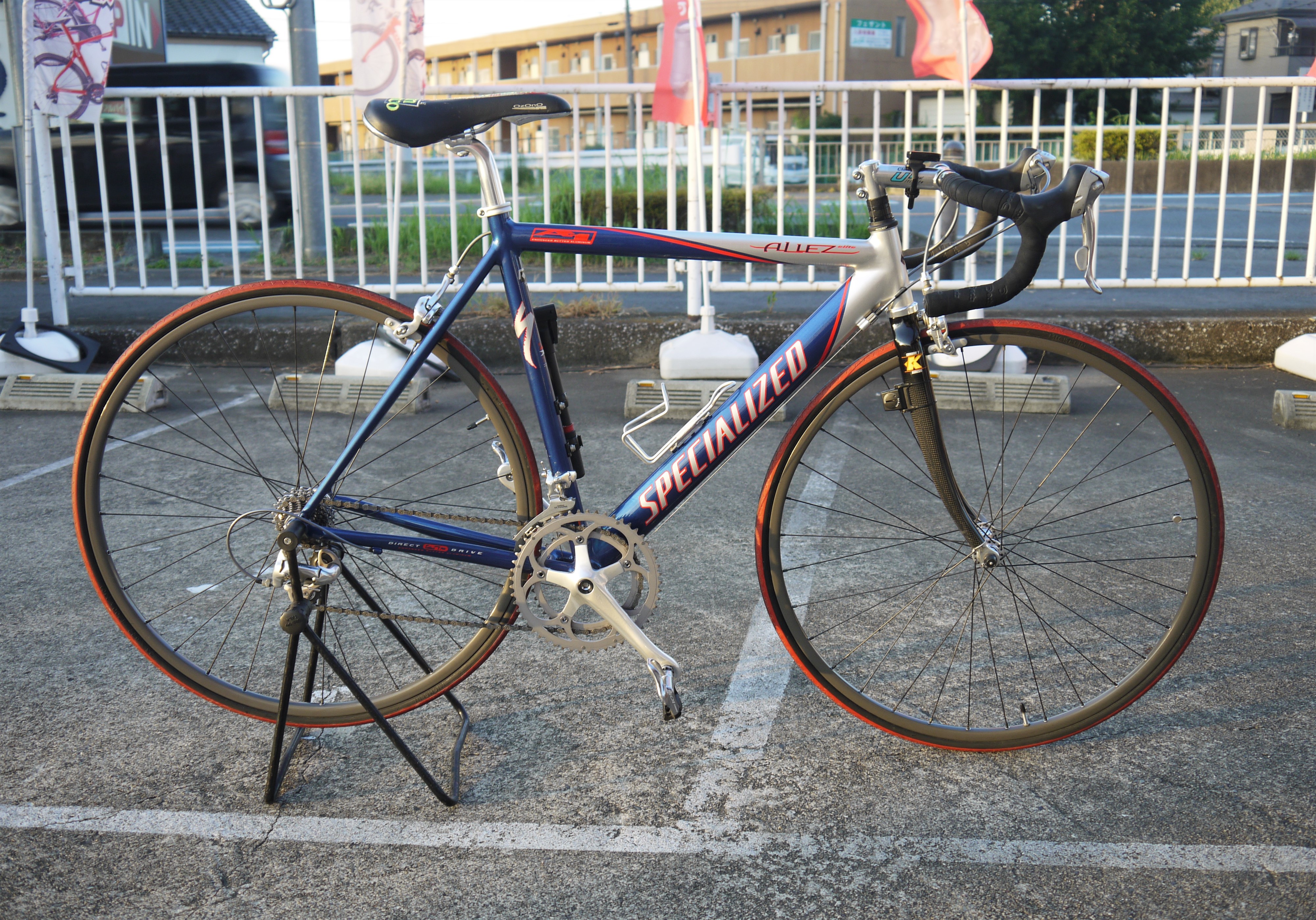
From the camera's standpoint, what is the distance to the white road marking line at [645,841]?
2.10 m

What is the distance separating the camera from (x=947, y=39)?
6102 millimetres

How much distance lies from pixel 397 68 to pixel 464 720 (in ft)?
14.5

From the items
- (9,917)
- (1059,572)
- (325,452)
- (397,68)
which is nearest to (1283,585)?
(1059,572)

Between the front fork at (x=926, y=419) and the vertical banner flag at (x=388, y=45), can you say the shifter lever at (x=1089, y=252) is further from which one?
the vertical banner flag at (x=388, y=45)

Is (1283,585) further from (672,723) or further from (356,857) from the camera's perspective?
(356,857)

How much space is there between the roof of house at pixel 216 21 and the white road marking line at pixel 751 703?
39.9 meters

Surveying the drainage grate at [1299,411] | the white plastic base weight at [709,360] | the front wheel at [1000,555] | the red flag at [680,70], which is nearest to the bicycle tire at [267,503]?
the front wheel at [1000,555]

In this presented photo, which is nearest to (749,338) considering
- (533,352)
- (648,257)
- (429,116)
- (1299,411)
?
(1299,411)

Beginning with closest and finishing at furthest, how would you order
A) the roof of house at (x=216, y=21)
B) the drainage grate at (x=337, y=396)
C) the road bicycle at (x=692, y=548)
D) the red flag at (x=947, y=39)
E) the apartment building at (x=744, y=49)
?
the road bicycle at (x=692, y=548)
the drainage grate at (x=337, y=396)
the red flag at (x=947, y=39)
the roof of house at (x=216, y=21)
the apartment building at (x=744, y=49)

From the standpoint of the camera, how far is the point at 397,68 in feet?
19.5

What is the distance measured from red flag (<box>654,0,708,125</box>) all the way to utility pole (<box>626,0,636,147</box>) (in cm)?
43

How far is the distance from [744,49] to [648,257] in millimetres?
65076

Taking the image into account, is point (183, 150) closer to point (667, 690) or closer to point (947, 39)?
point (947, 39)

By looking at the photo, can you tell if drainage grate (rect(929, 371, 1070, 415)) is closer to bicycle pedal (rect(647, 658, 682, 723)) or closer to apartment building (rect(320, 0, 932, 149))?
bicycle pedal (rect(647, 658, 682, 723))
